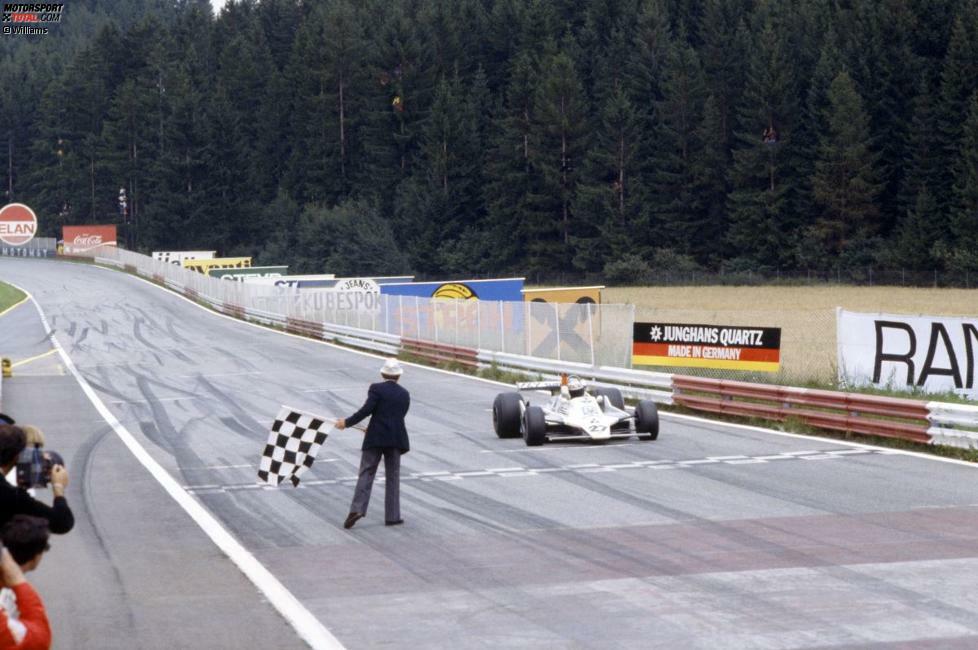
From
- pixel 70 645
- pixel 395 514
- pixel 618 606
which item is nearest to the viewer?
pixel 70 645

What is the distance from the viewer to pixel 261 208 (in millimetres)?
130250

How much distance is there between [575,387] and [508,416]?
50.0 inches

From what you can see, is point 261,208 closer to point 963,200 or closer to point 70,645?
point 963,200

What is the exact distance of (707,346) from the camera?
2581 cm

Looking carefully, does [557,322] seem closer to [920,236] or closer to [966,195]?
[966,195]

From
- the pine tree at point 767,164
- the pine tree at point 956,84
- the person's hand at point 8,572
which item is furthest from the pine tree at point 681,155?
the person's hand at point 8,572

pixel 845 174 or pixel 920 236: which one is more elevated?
pixel 845 174

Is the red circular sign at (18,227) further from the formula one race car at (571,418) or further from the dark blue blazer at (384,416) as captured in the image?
the dark blue blazer at (384,416)

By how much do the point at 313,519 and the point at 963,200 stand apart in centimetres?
7033

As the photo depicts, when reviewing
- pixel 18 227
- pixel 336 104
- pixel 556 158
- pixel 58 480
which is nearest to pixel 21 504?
pixel 58 480

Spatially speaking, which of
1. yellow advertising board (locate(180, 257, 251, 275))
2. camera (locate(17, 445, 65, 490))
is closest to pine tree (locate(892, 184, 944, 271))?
yellow advertising board (locate(180, 257, 251, 275))

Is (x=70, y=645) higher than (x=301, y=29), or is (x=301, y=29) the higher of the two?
(x=301, y=29)

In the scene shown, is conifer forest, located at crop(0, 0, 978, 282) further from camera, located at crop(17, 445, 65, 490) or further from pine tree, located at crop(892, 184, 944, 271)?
camera, located at crop(17, 445, 65, 490)

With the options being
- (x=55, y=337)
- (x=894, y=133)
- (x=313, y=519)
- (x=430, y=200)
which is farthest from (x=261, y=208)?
(x=313, y=519)
